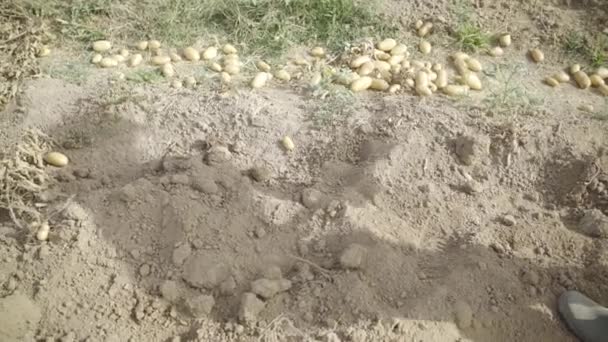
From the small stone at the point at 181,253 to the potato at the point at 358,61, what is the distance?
1.50 meters

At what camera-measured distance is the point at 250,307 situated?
2.23m

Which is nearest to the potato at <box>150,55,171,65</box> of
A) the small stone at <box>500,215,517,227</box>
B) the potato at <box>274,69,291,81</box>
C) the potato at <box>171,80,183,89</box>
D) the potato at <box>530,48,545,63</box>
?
the potato at <box>171,80,183,89</box>

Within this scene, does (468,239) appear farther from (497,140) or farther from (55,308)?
(55,308)

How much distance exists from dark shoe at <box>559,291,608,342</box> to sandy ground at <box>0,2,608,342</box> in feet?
0.23

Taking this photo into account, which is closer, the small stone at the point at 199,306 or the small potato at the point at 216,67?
the small stone at the point at 199,306

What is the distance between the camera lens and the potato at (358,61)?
325 centimetres

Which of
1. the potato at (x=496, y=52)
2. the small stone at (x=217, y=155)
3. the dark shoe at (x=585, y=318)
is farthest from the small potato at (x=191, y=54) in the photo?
the dark shoe at (x=585, y=318)

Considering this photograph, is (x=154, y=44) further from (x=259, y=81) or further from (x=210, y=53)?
(x=259, y=81)

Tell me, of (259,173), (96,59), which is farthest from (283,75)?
(96,59)

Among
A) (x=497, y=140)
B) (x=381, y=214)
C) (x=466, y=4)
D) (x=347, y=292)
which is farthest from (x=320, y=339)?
(x=466, y=4)

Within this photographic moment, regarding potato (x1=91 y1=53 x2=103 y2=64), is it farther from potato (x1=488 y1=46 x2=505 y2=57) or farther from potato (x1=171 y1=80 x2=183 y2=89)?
potato (x1=488 y1=46 x2=505 y2=57)

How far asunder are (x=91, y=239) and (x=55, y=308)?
0.32 meters

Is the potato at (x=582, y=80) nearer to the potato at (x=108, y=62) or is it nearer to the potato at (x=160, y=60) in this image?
the potato at (x=160, y=60)

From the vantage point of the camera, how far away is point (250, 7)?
353 centimetres
